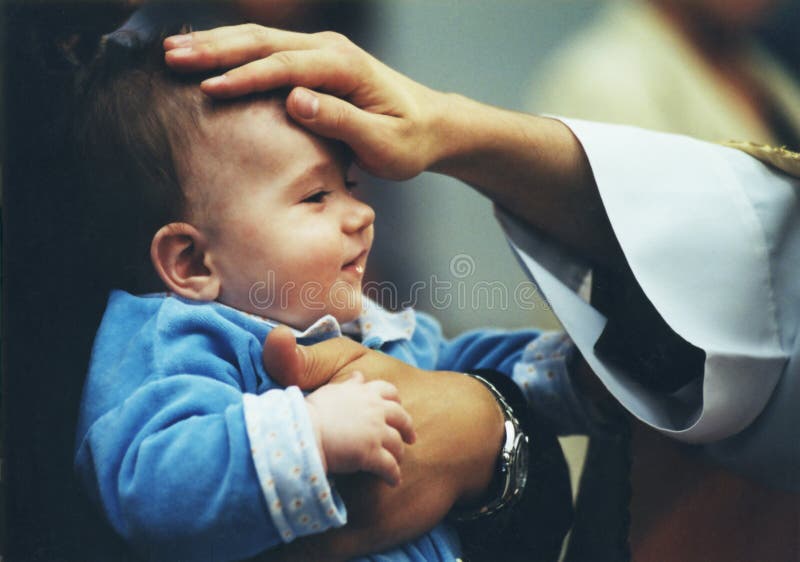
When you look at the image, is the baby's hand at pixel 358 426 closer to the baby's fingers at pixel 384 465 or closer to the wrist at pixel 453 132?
the baby's fingers at pixel 384 465

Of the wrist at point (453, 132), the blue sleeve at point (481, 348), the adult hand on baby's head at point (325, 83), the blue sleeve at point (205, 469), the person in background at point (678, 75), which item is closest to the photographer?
the blue sleeve at point (205, 469)

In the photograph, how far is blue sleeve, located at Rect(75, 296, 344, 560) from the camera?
1.57 feet

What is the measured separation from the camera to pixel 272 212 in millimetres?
594

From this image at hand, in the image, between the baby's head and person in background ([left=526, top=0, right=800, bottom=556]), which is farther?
person in background ([left=526, top=0, right=800, bottom=556])

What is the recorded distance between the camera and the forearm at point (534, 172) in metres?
0.73

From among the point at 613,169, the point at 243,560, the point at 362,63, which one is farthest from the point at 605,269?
the point at 243,560

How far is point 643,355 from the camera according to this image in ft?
2.31

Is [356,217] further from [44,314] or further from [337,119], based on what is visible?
[44,314]

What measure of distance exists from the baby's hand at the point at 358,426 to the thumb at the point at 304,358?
31 mm

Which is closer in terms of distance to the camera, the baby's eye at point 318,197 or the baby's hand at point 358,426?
the baby's hand at point 358,426

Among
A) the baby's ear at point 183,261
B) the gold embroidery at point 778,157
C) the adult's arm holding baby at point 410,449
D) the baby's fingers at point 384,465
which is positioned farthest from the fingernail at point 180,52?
the gold embroidery at point 778,157

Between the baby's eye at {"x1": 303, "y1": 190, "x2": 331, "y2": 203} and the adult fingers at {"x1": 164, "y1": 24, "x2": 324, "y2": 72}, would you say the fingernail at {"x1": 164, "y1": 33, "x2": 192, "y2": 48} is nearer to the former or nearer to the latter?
the adult fingers at {"x1": 164, "y1": 24, "x2": 324, "y2": 72}

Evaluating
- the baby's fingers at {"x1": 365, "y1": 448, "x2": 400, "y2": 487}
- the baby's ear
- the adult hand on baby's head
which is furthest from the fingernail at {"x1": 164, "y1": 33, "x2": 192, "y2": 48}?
the baby's fingers at {"x1": 365, "y1": 448, "x2": 400, "y2": 487}

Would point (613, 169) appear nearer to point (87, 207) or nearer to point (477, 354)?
point (477, 354)
